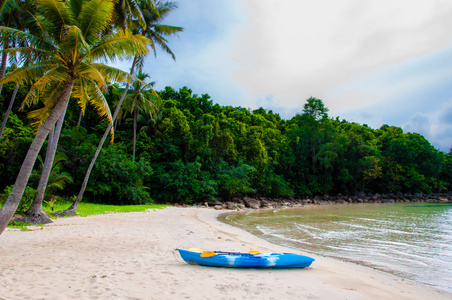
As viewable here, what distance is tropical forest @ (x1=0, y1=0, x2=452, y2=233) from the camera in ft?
25.5

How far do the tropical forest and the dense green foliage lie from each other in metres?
0.15

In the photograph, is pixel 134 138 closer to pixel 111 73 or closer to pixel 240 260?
pixel 111 73

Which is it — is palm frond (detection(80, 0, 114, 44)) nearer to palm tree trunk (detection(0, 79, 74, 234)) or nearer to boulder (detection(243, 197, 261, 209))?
palm tree trunk (detection(0, 79, 74, 234))

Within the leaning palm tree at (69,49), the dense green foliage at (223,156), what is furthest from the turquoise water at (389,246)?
the dense green foliage at (223,156)

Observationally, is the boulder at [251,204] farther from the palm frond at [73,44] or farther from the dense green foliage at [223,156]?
the palm frond at [73,44]

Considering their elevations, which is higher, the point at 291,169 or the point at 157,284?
the point at 291,169

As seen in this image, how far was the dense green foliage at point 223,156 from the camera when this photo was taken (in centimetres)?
2164

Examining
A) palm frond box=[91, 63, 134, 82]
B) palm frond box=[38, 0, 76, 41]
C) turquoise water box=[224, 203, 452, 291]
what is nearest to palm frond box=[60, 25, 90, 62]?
palm frond box=[38, 0, 76, 41]

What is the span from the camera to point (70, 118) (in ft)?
91.4

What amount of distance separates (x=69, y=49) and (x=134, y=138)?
1999 centimetres

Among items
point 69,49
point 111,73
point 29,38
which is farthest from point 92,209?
point 69,49

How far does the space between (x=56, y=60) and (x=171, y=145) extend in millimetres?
20877

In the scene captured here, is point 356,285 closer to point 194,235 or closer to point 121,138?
point 194,235

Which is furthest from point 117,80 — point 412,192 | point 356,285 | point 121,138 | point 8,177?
point 412,192
